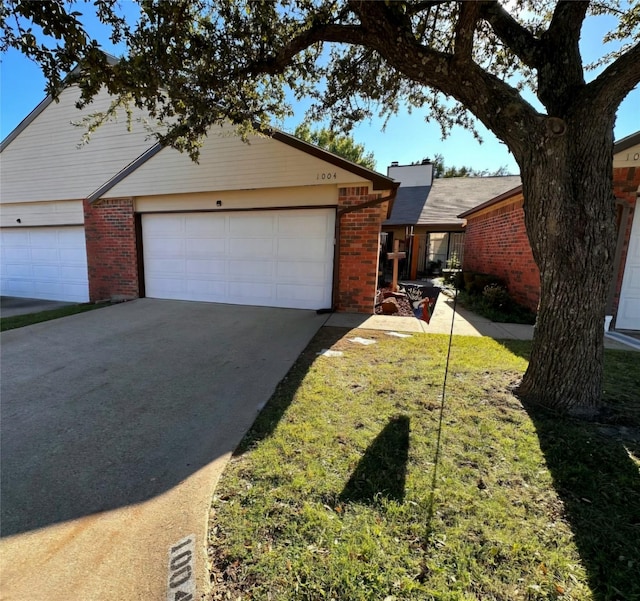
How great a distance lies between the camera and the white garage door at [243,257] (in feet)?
24.5

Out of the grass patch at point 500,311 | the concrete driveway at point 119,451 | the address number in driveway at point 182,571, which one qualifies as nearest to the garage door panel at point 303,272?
the concrete driveway at point 119,451

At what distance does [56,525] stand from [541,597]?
8.29 ft

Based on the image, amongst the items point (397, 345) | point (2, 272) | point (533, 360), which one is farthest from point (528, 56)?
point (2, 272)

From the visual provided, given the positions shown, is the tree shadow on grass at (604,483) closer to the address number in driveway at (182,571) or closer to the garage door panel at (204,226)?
the address number in driveway at (182,571)

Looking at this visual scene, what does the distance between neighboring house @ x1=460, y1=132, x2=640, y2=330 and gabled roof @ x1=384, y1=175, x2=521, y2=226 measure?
2.30m

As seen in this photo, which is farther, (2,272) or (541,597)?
(2,272)

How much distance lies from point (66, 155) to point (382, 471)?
12611 mm

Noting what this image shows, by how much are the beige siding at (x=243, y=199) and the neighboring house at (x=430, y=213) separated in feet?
22.5

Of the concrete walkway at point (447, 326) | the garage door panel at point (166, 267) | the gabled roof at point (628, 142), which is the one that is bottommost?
the concrete walkway at point (447, 326)

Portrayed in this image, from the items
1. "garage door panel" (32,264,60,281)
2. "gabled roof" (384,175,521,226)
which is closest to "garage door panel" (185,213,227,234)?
"garage door panel" (32,264,60,281)

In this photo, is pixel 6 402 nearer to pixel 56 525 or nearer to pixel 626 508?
pixel 56 525

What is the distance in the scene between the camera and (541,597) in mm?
1431

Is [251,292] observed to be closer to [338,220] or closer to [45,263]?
[338,220]

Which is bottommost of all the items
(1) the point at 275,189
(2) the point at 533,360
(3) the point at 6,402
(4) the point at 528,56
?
(3) the point at 6,402
